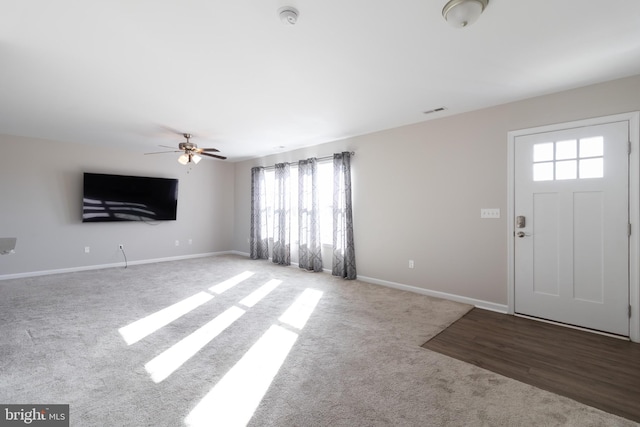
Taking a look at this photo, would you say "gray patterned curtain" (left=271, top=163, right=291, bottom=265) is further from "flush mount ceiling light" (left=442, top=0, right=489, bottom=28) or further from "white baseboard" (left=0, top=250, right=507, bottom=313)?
"flush mount ceiling light" (left=442, top=0, right=489, bottom=28)

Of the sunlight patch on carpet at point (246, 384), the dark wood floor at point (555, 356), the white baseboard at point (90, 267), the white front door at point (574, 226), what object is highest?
the white front door at point (574, 226)

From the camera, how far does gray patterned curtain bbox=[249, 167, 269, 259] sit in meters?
6.86

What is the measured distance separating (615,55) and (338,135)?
11.2ft

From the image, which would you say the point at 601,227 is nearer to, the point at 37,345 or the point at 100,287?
the point at 37,345

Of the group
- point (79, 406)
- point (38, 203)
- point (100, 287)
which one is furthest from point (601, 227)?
point (38, 203)

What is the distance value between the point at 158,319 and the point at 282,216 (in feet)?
11.2

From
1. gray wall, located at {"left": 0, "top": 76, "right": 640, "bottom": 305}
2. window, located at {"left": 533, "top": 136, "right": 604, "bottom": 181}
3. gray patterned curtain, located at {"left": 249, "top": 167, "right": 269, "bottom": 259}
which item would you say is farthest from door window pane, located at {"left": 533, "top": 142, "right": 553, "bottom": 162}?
gray patterned curtain, located at {"left": 249, "top": 167, "right": 269, "bottom": 259}

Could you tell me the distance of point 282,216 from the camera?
6305 millimetres

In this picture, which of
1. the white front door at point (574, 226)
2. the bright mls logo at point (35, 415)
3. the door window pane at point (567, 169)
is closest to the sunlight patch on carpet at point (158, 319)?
the bright mls logo at point (35, 415)

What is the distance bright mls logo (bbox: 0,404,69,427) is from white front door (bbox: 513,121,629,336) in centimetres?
434

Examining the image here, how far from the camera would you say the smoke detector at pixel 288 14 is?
1.84 meters

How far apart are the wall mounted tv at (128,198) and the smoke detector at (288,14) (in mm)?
5709

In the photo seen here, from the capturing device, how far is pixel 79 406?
71.2 inches

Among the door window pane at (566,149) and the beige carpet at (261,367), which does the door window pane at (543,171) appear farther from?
the beige carpet at (261,367)
